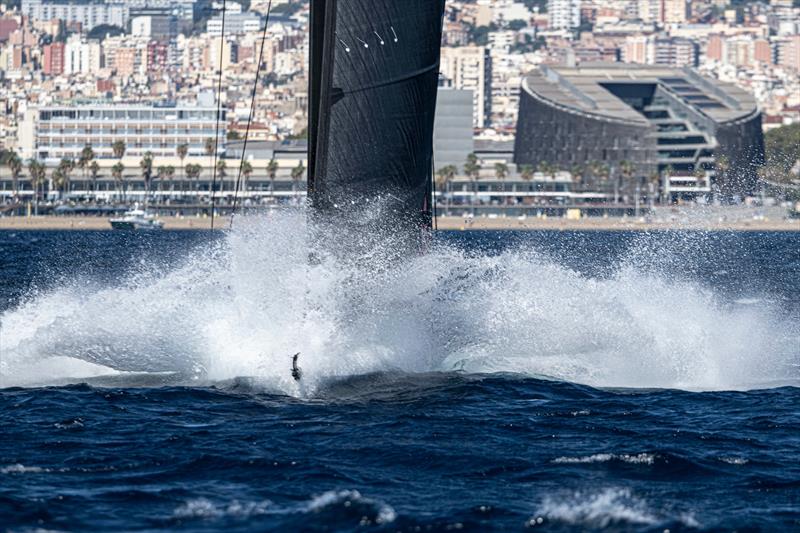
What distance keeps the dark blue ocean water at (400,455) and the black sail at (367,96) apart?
9.16 feet

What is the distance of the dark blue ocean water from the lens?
15164 millimetres

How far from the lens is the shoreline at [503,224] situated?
548ft

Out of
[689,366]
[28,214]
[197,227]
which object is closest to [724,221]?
[197,227]

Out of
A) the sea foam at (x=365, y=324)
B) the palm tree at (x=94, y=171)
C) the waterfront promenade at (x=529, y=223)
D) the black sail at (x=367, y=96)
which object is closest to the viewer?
the sea foam at (x=365, y=324)

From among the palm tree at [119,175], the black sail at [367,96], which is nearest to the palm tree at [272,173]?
the palm tree at [119,175]

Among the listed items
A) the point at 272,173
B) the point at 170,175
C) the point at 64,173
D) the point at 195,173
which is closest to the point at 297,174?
the point at 272,173

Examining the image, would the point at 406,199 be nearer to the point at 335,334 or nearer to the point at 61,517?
the point at 335,334

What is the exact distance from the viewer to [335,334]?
2273 centimetres

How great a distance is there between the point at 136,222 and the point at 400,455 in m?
146

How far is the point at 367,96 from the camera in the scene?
2325cm

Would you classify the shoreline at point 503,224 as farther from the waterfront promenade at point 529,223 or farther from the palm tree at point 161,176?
the palm tree at point 161,176

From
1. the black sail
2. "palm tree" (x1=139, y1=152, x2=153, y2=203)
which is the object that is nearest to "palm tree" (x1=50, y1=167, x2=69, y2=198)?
"palm tree" (x1=139, y1=152, x2=153, y2=203)

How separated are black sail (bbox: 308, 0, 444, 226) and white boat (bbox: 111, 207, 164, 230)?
138 metres

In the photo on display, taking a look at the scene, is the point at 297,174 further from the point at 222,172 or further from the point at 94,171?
the point at 94,171
